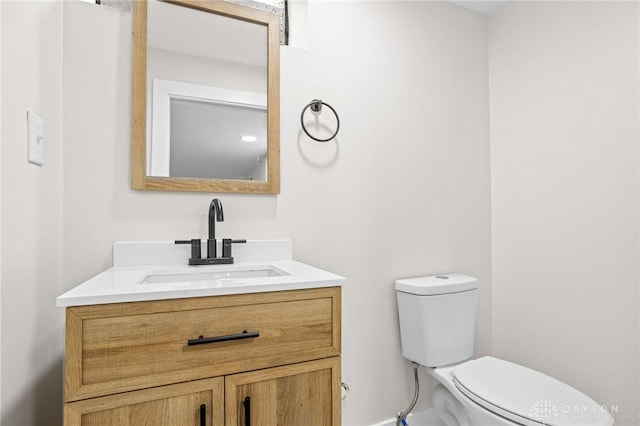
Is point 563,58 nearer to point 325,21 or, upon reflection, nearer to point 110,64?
point 325,21

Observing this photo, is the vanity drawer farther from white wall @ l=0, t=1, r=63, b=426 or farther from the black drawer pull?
white wall @ l=0, t=1, r=63, b=426

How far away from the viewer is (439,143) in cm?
193

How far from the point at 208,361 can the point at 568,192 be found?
1.71 metres

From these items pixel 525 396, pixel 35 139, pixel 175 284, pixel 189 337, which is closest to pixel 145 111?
pixel 35 139

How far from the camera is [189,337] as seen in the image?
0.88 meters

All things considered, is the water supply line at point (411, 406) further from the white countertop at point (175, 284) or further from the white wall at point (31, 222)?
the white wall at point (31, 222)

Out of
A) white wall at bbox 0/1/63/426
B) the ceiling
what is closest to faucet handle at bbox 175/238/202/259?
white wall at bbox 0/1/63/426

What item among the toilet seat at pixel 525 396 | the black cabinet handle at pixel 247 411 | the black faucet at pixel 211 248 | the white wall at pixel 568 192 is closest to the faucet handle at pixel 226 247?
the black faucet at pixel 211 248

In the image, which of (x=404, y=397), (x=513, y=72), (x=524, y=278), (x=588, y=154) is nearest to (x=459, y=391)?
(x=404, y=397)

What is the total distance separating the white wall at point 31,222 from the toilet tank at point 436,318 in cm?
136

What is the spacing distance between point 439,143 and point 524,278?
84cm

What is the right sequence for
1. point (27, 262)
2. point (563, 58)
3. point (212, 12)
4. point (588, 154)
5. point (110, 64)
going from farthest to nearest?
point (563, 58) → point (588, 154) → point (212, 12) → point (110, 64) → point (27, 262)

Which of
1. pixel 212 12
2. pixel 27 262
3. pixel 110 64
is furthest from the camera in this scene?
pixel 212 12

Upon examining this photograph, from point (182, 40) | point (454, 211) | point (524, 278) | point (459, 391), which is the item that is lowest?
point (459, 391)
